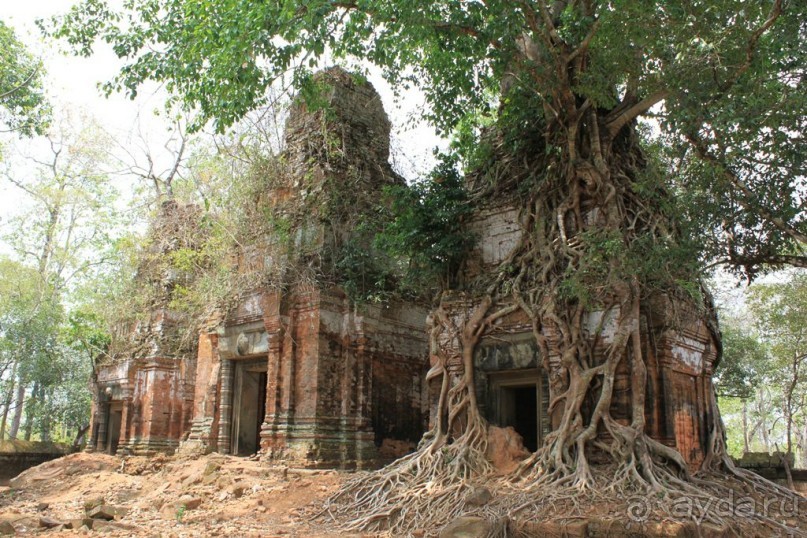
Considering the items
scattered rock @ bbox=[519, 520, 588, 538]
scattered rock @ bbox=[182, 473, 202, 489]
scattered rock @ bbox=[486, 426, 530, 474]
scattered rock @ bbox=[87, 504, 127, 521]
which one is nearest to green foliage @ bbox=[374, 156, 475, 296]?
scattered rock @ bbox=[486, 426, 530, 474]

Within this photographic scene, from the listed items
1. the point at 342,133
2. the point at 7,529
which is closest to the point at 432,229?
the point at 342,133

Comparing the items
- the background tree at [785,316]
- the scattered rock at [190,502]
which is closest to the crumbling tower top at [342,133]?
the scattered rock at [190,502]

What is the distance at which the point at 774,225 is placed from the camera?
302 inches

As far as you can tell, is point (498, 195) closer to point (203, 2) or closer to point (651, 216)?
point (651, 216)

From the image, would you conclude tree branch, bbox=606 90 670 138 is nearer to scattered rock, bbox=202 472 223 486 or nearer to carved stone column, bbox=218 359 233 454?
scattered rock, bbox=202 472 223 486

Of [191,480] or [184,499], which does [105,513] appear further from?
[191,480]

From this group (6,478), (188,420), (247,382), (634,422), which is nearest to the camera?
(634,422)

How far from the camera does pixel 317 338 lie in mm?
11578

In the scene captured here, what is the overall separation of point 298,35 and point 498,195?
3.80m

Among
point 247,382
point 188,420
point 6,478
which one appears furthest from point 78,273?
point 247,382

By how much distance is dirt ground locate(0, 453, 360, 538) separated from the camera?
8.26m

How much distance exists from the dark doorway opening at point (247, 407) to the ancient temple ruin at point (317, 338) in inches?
0.8

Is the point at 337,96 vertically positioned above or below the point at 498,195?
above

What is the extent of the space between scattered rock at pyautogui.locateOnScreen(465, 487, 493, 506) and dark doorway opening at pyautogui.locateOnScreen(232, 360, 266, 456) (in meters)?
6.09
